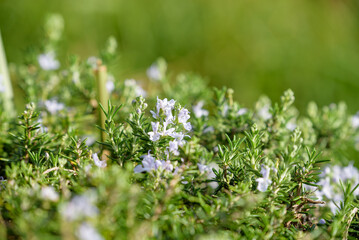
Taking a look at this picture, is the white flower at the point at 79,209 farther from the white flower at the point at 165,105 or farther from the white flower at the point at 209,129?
the white flower at the point at 209,129

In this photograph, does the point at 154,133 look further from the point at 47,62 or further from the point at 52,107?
the point at 47,62

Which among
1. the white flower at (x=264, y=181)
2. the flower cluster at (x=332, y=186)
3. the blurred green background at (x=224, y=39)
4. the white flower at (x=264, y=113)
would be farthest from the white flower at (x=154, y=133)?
the blurred green background at (x=224, y=39)

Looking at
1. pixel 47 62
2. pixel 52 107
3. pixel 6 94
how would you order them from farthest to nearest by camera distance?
1. pixel 47 62
2. pixel 6 94
3. pixel 52 107

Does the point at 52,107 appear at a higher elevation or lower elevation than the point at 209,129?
higher

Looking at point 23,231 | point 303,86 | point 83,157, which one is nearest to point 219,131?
point 83,157

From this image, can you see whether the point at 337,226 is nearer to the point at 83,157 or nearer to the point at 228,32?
the point at 83,157

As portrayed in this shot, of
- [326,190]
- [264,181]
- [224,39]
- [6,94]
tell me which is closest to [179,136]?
[264,181]
